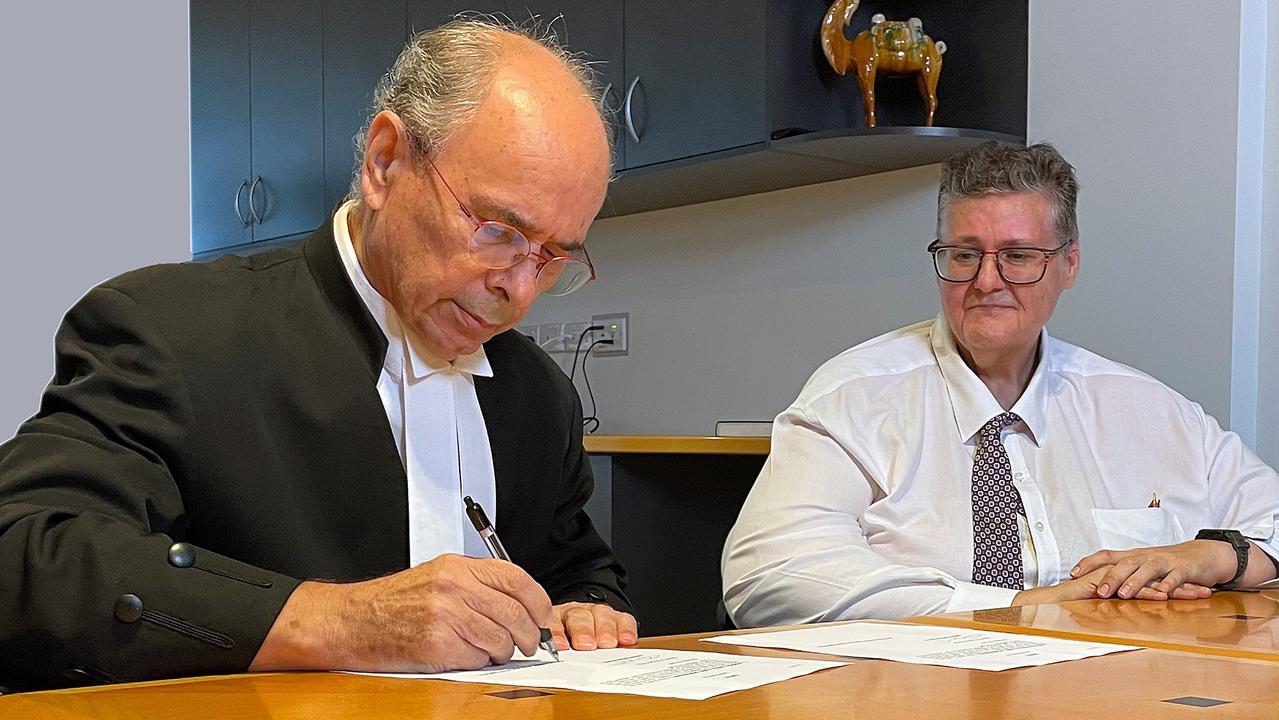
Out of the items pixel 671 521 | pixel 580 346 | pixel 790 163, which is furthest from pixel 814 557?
pixel 580 346

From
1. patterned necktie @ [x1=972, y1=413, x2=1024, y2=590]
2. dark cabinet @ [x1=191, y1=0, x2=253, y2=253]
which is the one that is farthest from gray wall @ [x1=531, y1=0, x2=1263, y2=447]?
dark cabinet @ [x1=191, y1=0, x2=253, y2=253]

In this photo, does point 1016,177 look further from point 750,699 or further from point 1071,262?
point 750,699

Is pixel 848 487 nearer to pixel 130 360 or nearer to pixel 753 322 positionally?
pixel 130 360

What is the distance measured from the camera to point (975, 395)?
7.28ft

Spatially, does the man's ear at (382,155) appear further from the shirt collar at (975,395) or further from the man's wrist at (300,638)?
the shirt collar at (975,395)

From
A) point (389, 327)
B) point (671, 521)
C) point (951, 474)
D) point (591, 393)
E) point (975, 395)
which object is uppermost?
point (389, 327)

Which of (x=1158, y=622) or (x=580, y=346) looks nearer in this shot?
(x=1158, y=622)

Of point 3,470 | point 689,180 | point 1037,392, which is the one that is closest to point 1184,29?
point 1037,392

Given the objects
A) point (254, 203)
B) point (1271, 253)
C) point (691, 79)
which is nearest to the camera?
point (1271, 253)

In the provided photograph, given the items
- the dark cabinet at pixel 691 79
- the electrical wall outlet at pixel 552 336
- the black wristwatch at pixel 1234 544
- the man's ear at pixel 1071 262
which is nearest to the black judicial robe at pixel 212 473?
the black wristwatch at pixel 1234 544

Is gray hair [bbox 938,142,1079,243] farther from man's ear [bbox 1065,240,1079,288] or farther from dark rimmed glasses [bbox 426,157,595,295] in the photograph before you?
dark rimmed glasses [bbox 426,157,595,295]

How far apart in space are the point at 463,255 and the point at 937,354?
1086 millimetres

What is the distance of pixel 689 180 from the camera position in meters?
3.55

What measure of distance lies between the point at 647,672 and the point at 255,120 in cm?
417
